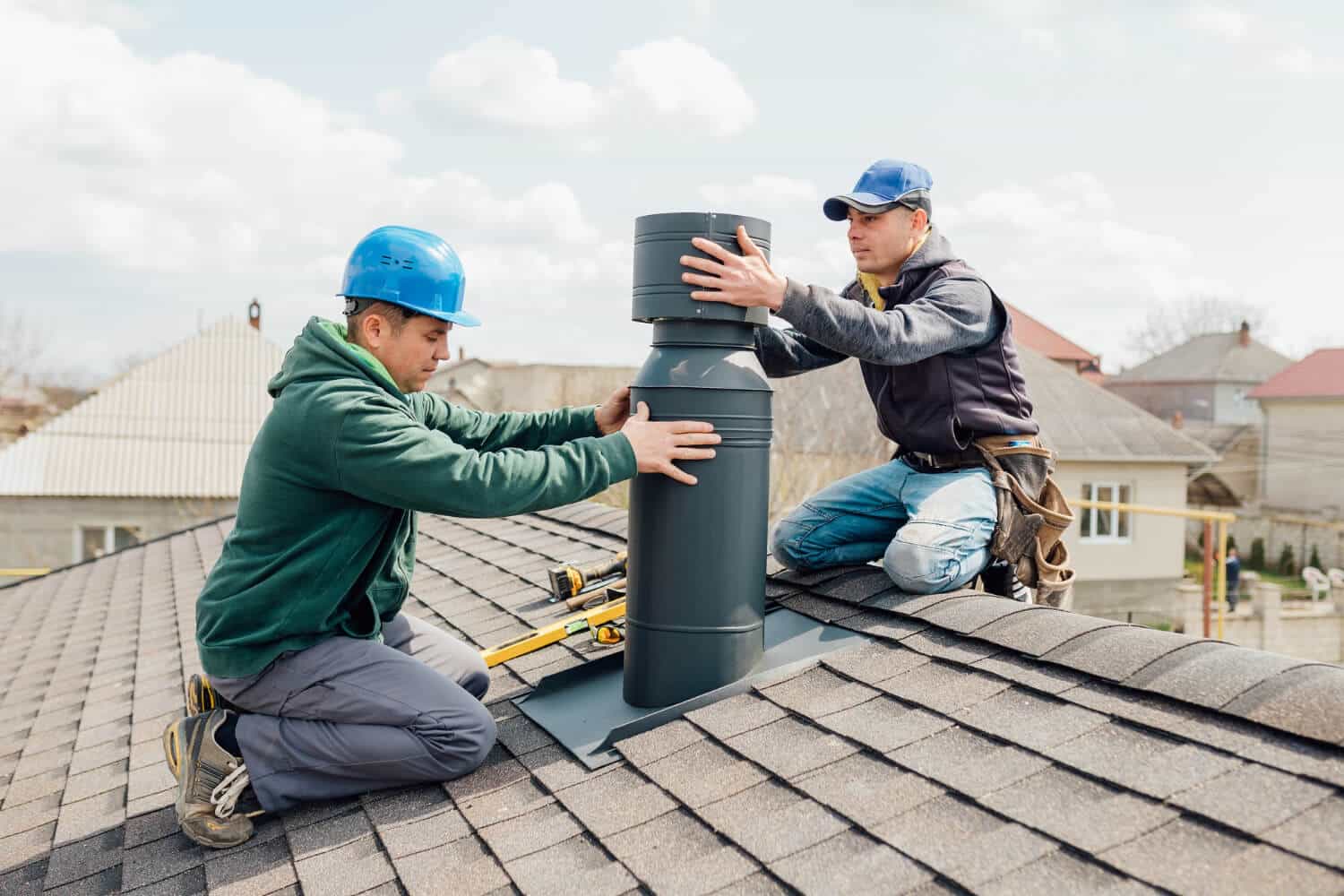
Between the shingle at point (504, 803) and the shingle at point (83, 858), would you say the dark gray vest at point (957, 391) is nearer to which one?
the shingle at point (504, 803)

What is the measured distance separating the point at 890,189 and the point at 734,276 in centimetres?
110

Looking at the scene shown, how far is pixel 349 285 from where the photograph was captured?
9.69 ft

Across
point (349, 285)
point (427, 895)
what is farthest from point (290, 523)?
point (427, 895)

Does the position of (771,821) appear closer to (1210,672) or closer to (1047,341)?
(1210,672)

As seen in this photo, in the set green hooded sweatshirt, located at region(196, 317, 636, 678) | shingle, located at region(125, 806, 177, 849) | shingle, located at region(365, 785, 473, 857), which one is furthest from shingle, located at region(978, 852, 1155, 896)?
shingle, located at region(125, 806, 177, 849)

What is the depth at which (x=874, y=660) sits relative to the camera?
2.90m

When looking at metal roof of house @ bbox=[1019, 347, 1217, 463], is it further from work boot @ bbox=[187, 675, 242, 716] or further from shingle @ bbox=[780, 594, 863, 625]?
work boot @ bbox=[187, 675, 242, 716]

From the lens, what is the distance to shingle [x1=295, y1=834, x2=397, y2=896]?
2.34 m

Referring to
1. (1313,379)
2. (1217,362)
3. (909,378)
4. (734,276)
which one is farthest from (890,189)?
(1217,362)

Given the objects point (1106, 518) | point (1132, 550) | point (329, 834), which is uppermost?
point (329, 834)

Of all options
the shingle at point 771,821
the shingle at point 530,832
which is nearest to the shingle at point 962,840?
the shingle at point 771,821

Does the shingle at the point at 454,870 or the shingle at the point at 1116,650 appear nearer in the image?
the shingle at the point at 454,870

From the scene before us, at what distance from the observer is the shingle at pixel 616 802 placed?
2.37 meters

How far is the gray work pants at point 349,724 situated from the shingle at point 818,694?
2.68 feet
